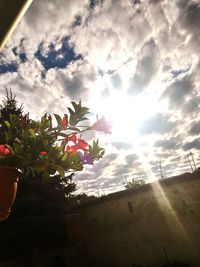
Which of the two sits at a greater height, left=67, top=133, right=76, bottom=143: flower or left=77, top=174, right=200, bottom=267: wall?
left=67, top=133, right=76, bottom=143: flower

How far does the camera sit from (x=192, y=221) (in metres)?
11.0

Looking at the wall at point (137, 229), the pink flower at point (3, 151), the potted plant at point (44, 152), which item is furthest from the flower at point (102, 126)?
the wall at point (137, 229)

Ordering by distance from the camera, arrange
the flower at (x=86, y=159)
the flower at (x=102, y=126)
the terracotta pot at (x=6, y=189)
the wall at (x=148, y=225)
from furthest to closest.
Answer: the wall at (x=148, y=225) → the flower at (x=86, y=159) → the flower at (x=102, y=126) → the terracotta pot at (x=6, y=189)

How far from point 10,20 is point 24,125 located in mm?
1121

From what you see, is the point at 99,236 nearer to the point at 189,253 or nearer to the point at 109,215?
the point at 109,215

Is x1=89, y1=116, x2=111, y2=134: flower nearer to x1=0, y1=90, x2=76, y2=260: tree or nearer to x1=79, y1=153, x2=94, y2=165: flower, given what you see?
x1=79, y1=153, x2=94, y2=165: flower

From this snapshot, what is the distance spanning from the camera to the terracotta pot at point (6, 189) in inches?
64.3

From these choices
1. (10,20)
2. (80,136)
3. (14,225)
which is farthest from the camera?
(14,225)

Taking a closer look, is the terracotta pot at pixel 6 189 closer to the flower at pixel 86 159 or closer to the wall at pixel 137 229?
the flower at pixel 86 159

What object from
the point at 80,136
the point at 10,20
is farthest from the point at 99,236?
the point at 10,20

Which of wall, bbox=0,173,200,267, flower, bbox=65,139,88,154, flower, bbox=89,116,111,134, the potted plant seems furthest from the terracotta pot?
wall, bbox=0,173,200,267

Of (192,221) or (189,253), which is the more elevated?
(192,221)

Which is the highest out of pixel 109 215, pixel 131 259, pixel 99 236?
pixel 109 215

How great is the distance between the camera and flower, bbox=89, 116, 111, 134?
176 centimetres
